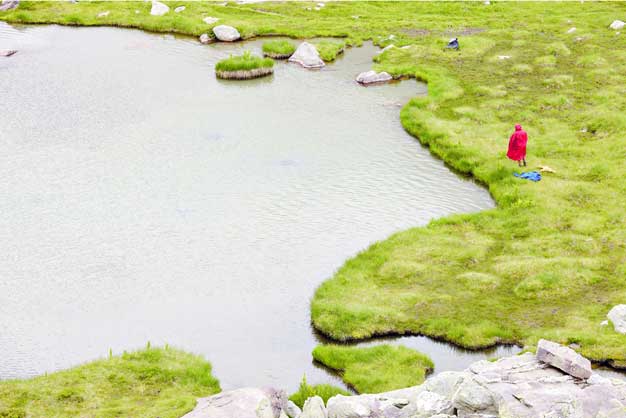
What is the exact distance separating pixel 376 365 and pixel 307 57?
147ft

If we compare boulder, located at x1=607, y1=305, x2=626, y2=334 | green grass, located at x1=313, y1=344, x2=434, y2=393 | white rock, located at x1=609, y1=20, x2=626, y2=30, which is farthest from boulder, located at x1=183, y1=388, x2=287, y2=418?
white rock, located at x1=609, y1=20, x2=626, y2=30

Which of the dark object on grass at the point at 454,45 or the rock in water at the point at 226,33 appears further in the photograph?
the rock in water at the point at 226,33

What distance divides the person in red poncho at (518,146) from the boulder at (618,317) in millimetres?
17119

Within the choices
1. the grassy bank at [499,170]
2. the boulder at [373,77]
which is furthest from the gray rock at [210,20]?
the boulder at [373,77]

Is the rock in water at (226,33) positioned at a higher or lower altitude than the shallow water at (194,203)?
higher

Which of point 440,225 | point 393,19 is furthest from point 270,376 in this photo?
point 393,19

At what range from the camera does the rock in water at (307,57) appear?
220 ft

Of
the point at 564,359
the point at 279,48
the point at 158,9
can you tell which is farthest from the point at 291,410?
the point at 158,9

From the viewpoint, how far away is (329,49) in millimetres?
70625

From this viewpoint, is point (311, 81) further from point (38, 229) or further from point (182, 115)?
point (38, 229)

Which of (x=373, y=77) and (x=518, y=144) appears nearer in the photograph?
(x=518, y=144)

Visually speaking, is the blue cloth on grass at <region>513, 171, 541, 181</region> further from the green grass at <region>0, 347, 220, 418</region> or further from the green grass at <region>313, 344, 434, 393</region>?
the green grass at <region>0, 347, 220, 418</region>

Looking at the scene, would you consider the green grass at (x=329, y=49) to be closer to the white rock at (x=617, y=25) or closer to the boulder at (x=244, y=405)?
the white rock at (x=617, y=25)

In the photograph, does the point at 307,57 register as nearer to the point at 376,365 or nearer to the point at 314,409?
the point at 376,365
